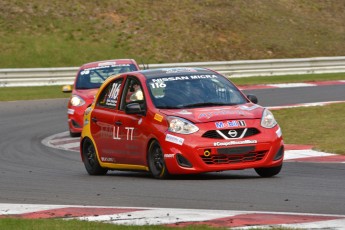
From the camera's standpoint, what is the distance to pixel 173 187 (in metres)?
11.5

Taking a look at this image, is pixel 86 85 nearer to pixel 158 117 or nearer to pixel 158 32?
pixel 158 117

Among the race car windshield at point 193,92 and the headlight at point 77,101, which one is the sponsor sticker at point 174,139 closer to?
the race car windshield at point 193,92

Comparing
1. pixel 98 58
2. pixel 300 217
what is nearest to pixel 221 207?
pixel 300 217

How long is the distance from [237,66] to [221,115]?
1008 inches

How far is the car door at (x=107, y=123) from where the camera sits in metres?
13.5

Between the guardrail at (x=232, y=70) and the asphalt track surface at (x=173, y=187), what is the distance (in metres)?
18.1

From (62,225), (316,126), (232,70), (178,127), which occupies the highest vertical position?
(62,225)

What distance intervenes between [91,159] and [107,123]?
83cm

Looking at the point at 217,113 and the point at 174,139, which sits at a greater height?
the point at 217,113

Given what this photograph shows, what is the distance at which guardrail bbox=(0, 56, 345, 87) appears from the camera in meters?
35.7

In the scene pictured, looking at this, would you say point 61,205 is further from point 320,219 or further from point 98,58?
point 98,58

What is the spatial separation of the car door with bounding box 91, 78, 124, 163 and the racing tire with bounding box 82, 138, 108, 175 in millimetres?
193

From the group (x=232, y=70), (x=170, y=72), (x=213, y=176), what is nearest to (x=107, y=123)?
(x=170, y=72)

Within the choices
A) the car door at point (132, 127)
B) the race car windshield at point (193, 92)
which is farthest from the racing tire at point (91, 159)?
the race car windshield at point (193, 92)
